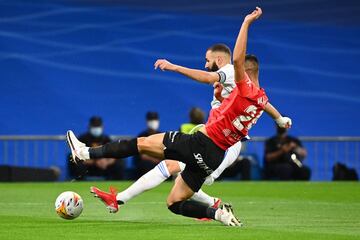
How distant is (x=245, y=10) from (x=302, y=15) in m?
1.52

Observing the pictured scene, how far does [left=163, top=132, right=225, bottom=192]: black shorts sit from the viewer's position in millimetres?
13359

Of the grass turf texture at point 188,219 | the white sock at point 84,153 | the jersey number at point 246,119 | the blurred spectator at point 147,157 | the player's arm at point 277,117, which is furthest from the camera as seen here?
the blurred spectator at point 147,157

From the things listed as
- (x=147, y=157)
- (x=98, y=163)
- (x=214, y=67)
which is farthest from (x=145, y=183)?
(x=98, y=163)

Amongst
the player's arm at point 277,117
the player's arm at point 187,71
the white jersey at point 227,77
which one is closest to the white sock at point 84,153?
the player's arm at point 187,71

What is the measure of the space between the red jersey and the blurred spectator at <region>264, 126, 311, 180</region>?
12472 mm

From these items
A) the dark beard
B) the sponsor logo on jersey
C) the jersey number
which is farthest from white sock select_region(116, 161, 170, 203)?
the jersey number

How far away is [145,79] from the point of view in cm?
2809

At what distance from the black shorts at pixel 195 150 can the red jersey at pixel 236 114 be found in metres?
0.10

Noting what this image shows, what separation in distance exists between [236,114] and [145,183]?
6.60 feet

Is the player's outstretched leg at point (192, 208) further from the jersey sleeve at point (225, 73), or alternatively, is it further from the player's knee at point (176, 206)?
the jersey sleeve at point (225, 73)

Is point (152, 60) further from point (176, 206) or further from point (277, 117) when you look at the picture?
point (176, 206)

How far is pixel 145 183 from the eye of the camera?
14703 mm

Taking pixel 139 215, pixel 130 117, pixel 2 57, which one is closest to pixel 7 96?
pixel 2 57

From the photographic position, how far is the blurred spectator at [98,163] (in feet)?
84.2
